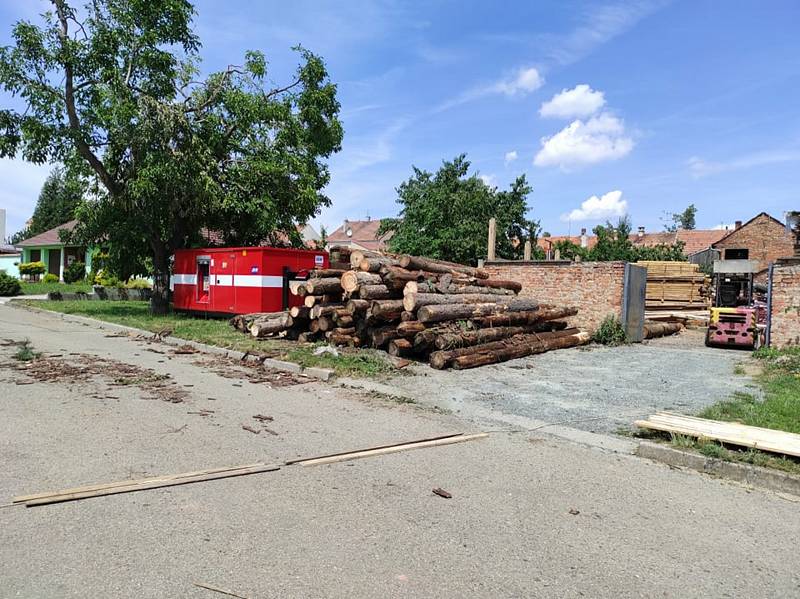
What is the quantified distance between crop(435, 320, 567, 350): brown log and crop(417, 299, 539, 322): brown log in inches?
14.7

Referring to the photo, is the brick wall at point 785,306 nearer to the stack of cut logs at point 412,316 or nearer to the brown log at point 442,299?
the stack of cut logs at point 412,316

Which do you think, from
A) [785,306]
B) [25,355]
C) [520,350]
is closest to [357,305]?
[520,350]

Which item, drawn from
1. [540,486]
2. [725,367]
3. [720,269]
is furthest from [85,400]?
[720,269]

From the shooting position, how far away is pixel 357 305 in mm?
12125

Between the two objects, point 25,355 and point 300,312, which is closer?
point 25,355

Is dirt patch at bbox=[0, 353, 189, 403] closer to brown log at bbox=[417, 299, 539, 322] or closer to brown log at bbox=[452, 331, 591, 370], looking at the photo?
brown log at bbox=[417, 299, 539, 322]

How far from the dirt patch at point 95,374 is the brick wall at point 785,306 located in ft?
44.8

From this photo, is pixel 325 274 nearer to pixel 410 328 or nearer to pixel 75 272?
pixel 410 328

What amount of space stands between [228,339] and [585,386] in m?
7.92

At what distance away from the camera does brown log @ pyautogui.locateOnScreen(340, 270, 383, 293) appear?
12250 mm

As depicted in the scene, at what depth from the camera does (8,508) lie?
3.99 metres

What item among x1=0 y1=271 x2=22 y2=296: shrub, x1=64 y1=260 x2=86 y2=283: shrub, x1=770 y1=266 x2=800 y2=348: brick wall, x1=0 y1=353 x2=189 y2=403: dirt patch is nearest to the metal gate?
x1=770 y1=266 x2=800 y2=348: brick wall

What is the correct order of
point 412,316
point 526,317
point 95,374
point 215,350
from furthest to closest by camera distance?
point 526,317
point 215,350
point 412,316
point 95,374

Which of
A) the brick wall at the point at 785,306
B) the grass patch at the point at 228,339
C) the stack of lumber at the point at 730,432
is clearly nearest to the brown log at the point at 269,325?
the grass patch at the point at 228,339
